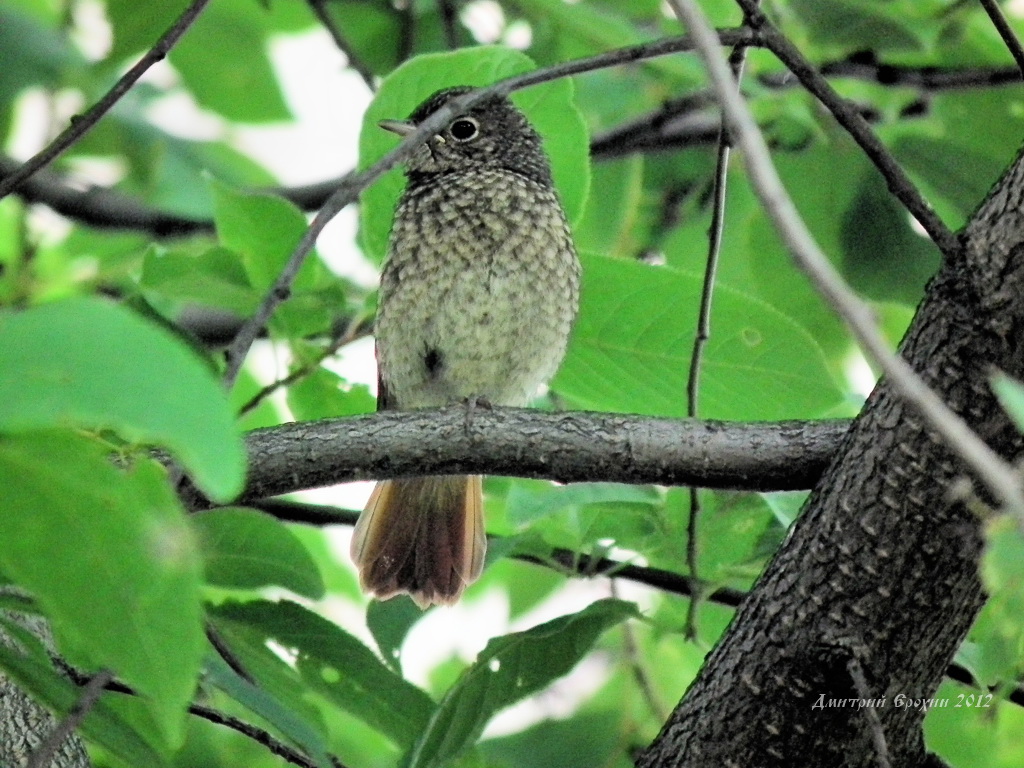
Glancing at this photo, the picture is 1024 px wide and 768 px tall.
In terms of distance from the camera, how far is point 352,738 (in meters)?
4.40

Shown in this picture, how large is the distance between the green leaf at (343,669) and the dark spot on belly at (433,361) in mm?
1172

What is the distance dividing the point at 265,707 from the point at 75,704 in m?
0.25

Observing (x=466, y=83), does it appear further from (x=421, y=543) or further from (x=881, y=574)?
(x=881, y=574)

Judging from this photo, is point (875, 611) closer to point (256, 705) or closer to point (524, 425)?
point (524, 425)

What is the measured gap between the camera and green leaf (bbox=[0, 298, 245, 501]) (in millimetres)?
1088

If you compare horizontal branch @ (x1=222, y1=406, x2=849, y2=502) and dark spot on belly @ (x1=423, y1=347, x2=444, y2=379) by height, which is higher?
dark spot on belly @ (x1=423, y1=347, x2=444, y2=379)

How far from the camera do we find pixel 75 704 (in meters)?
1.84

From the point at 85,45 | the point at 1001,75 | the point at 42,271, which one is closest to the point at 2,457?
the point at 1001,75

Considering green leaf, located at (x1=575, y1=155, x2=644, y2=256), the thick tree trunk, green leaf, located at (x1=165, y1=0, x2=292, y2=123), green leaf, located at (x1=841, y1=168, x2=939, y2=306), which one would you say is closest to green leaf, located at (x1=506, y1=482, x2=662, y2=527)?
the thick tree trunk

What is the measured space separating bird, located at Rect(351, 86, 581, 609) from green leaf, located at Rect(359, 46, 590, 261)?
0.35 meters

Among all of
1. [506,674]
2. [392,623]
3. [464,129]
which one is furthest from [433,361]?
[506,674]

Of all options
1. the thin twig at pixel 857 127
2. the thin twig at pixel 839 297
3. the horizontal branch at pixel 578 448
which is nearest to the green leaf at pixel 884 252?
the horizontal branch at pixel 578 448

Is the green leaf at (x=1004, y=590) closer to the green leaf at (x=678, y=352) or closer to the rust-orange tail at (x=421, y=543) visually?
the green leaf at (x=678, y=352)

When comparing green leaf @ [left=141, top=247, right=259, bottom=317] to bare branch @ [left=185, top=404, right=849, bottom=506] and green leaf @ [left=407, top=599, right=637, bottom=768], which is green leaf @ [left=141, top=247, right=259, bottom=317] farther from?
green leaf @ [left=407, top=599, right=637, bottom=768]
